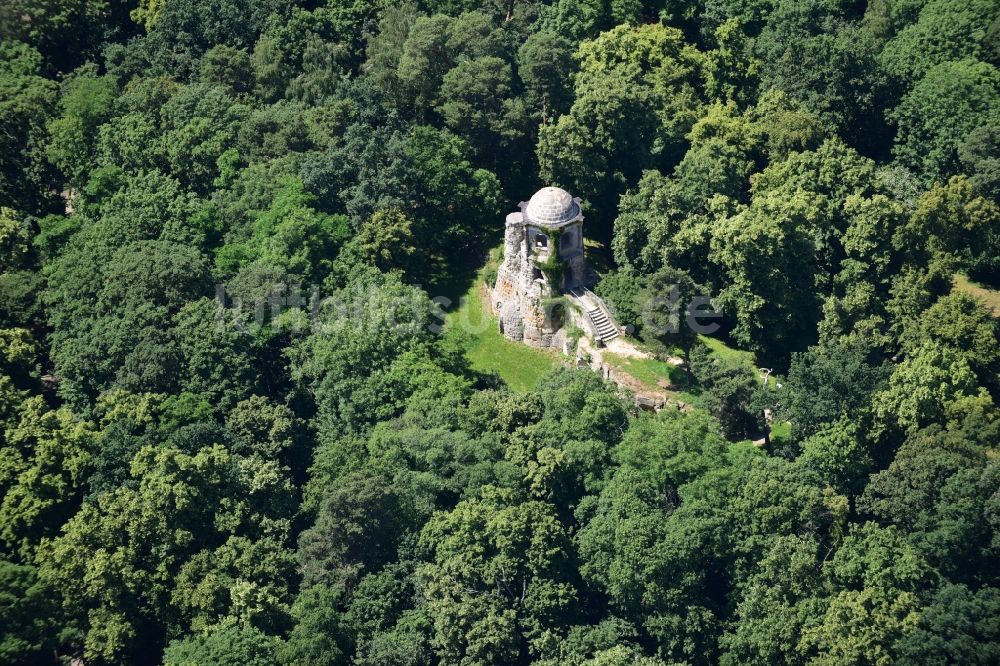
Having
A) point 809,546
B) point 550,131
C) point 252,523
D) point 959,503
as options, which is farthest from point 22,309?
point 959,503

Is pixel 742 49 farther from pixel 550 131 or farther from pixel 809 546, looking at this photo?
pixel 809 546

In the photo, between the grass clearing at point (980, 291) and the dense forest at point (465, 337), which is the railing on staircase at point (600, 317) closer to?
the dense forest at point (465, 337)

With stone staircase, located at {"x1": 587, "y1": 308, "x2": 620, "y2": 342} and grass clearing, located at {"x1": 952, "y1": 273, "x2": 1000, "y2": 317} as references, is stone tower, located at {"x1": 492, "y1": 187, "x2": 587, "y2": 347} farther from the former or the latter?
grass clearing, located at {"x1": 952, "y1": 273, "x2": 1000, "y2": 317}

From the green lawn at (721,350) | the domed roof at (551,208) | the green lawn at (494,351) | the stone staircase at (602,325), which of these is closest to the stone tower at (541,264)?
the domed roof at (551,208)

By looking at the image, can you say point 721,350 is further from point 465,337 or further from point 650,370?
point 465,337

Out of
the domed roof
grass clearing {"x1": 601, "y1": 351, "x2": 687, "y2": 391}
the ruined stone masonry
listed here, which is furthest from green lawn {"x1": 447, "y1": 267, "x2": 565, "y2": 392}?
the domed roof

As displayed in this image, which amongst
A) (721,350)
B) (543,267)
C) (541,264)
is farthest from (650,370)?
(541,264)
